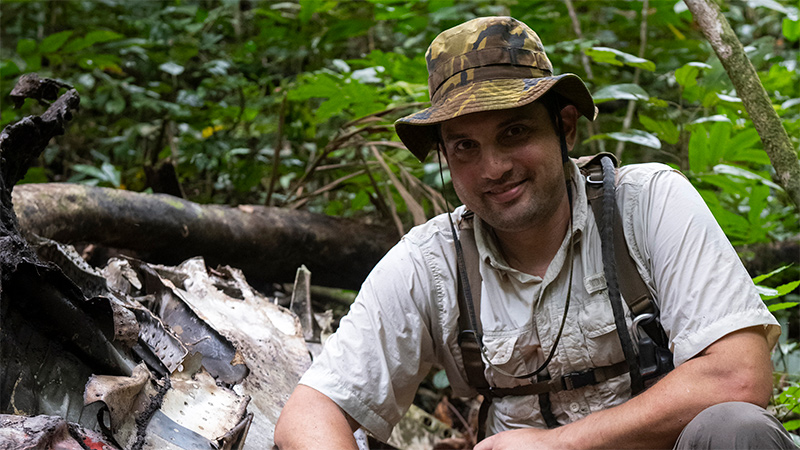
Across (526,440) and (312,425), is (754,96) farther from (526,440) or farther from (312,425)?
(312,425)

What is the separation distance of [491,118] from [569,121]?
1.36 feet

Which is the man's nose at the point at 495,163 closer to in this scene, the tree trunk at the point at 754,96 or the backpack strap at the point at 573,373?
the backpack strap at the point at 573,373

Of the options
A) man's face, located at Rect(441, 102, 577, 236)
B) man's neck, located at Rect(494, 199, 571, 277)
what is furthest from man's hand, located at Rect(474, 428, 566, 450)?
man's face, located at Rect(441, 102, 577, 236)

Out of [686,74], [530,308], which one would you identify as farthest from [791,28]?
[530,308]

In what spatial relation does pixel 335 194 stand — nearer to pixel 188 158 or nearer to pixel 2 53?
pixel 188 158

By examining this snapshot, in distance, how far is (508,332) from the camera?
2.27 m

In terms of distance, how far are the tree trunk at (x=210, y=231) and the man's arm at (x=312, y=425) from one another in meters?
1.69

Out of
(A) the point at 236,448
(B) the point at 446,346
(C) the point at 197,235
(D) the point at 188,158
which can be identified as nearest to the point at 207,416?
(A) the point at 236,448

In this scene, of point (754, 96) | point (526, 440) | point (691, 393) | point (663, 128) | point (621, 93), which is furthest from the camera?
point (663, 128)

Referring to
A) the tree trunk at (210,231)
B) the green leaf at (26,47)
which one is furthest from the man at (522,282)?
the green leaf at (26,47)

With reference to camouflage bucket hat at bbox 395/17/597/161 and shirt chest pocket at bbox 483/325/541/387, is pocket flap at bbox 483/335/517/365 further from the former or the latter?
camouflage bucket hat at bbox 395/17/597/161

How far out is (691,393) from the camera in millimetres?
1804

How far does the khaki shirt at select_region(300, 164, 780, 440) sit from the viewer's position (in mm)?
1982

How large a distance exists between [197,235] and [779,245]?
4.24 metres
